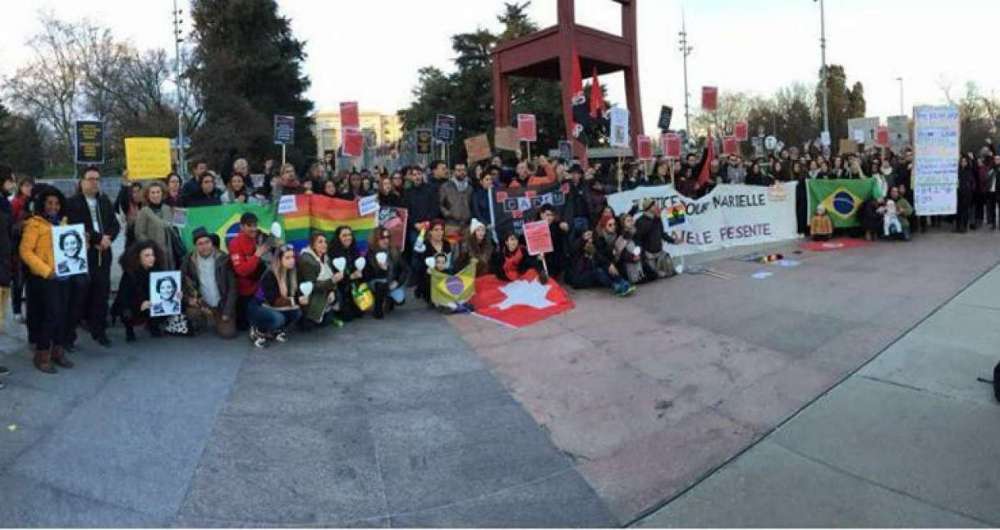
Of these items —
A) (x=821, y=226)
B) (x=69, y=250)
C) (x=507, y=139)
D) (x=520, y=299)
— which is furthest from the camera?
(x=507, y=139)

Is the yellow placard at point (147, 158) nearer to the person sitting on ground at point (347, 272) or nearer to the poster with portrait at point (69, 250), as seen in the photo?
the person sitting on ground at point (347, 272)

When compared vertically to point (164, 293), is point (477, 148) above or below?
above

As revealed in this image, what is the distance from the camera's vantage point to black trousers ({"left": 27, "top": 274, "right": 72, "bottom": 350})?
614 centimetres

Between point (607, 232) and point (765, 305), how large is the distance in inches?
97.4

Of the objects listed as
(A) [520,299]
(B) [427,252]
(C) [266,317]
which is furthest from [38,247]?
(A) [520,299]

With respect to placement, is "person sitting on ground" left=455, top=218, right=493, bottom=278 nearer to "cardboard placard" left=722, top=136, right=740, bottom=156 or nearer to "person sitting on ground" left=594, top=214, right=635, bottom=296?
"person sitting on ground" left=594, top=214, right=635, bottom=296

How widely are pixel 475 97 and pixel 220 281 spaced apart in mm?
34993

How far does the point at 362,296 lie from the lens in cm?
844

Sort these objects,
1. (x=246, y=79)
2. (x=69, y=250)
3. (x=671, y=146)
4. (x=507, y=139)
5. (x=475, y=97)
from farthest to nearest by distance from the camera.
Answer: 1. (x=246, y=79)
2. (x=475, y=97)
3. (x=507, y=139)
4. (x=671, y=146)
5. (x=69, y=250)

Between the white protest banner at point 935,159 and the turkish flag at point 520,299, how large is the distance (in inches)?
300

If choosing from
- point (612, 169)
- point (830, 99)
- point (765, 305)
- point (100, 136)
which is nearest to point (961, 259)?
point (765, 305)

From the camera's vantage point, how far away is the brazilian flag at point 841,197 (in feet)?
45.4

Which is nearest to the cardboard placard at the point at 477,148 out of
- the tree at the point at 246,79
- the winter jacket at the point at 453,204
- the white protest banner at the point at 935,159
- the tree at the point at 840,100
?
the winter jacket at the point at 453,204

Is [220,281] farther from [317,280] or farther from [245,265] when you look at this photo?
[317,280]
